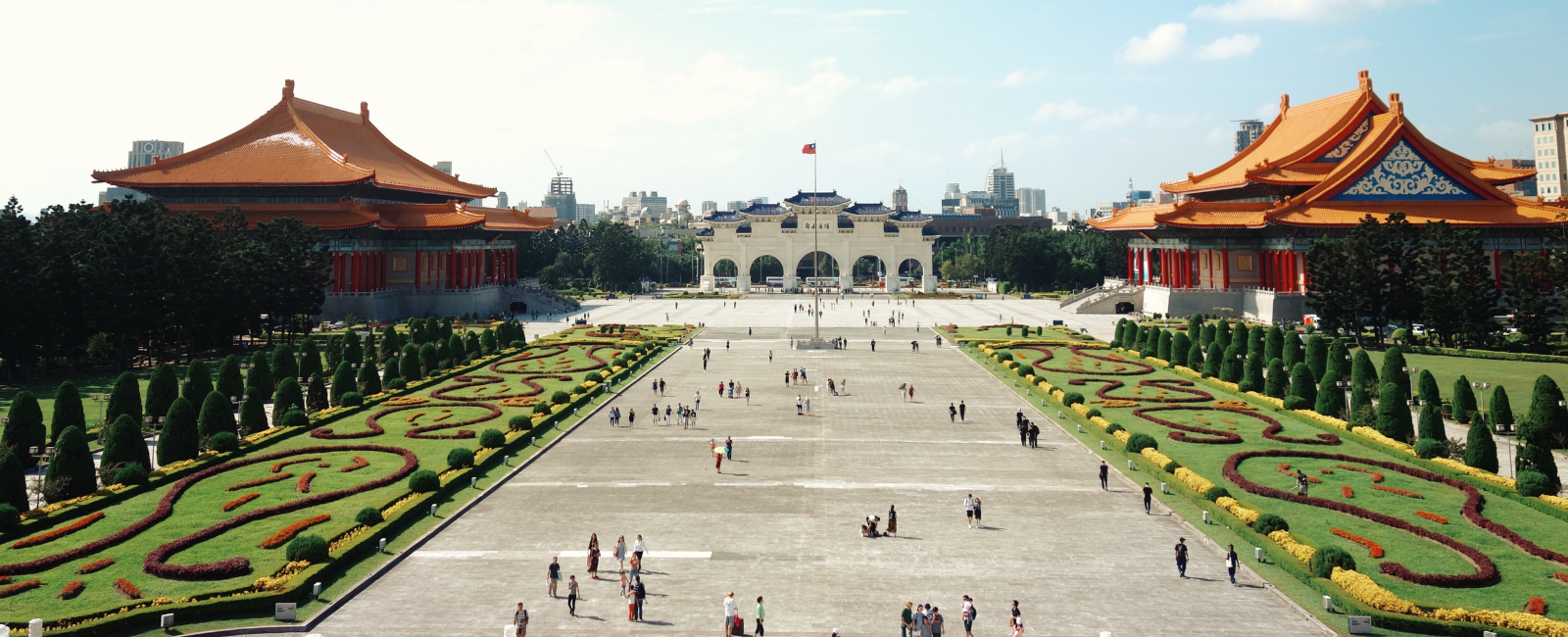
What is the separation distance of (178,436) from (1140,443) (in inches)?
1131

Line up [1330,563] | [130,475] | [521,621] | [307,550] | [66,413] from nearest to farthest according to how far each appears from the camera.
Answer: [521,621] → [1330,563] → [307,550] → [130,475] → [66,413]

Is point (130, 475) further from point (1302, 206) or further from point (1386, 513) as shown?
point (1302, 206)

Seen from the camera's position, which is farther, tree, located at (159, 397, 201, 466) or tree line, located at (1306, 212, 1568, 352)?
tree line, located at (1306, 212, 1568, 352)

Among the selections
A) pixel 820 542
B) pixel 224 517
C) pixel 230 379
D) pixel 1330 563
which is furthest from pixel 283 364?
pixel 1330 563

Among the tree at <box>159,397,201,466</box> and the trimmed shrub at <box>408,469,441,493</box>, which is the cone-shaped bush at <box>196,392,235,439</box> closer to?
the tree at <box>159,397,201,466</box>

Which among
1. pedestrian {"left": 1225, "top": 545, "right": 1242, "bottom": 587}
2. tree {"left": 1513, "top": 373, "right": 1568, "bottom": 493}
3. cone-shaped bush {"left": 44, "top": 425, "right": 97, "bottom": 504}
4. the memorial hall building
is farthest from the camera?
the memorial hall building

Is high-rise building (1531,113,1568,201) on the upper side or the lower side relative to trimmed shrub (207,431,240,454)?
upper

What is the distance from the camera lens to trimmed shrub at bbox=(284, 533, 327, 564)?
2198 centimetres

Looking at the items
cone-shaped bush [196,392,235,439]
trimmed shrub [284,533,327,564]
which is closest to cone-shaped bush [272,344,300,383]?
cone-shaped bush [196,392,235,439]

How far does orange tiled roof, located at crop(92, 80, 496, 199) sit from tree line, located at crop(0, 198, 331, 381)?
56.0 feet

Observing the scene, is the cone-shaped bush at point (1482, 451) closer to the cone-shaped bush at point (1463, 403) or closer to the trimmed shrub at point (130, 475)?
the cone-shaped bush at point (1463, 403)

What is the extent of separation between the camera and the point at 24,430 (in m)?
31.0

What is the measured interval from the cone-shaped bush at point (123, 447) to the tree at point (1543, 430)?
3706 cm

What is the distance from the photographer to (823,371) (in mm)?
54219
